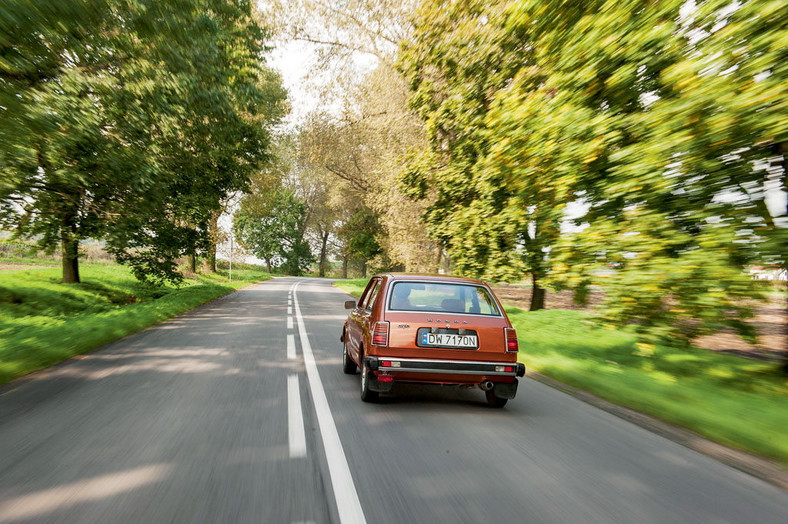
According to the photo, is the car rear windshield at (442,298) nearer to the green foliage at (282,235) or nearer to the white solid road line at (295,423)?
the white solid road line at (295,423)

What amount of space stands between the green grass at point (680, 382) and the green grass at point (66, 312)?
24.9ft

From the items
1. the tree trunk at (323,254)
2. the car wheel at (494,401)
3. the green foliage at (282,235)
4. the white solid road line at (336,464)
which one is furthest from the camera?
the tree trunk at (323,254)

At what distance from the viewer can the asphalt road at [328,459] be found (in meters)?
3.01

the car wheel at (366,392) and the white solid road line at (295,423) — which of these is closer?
the white solid road line at (295,423)

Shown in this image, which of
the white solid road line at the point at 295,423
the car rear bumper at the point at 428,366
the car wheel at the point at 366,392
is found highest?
the car rear bumper at the point at 428,366

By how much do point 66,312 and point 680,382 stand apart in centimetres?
1531

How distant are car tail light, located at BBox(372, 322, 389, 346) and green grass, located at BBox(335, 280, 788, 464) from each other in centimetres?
311

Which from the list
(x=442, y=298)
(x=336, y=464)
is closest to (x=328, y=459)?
(x=336, y=464)

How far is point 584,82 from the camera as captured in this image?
648 cm

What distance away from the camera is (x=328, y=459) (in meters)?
3.79

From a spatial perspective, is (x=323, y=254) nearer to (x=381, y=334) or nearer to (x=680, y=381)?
(x=680, y=381)

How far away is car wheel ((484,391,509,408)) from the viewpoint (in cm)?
563

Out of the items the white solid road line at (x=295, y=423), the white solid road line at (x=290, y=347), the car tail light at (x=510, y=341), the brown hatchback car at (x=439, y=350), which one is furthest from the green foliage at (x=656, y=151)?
the white solid road line at (x=290, y=347)

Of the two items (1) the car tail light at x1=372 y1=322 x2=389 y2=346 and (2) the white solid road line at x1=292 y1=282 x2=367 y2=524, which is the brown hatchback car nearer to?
(1) the car tail light at x1=372 y1=322 x2=389 y2=346
